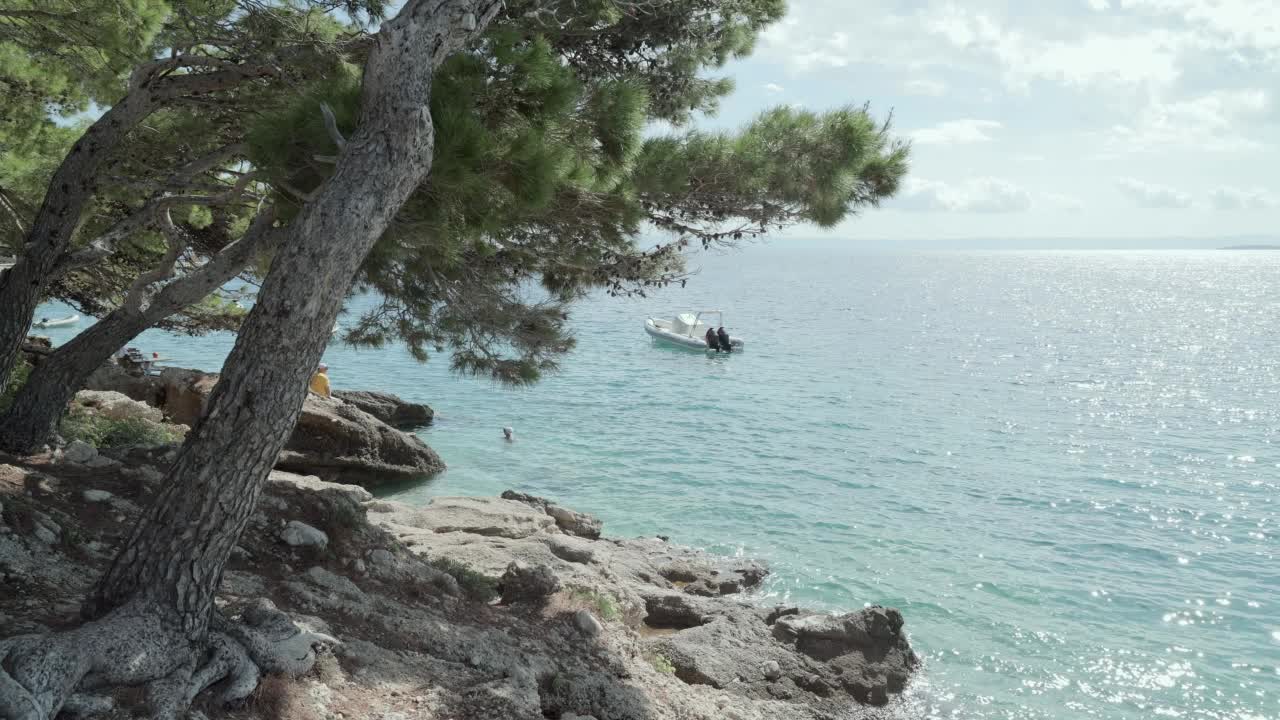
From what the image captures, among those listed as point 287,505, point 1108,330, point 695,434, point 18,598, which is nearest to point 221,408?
point 18,598

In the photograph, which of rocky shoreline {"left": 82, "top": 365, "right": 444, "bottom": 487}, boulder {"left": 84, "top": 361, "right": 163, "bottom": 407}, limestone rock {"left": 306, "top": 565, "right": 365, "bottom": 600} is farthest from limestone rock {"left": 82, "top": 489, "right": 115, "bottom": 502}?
boulder {"left": 84, "top": 361, "right": 163, "bottom": 407}

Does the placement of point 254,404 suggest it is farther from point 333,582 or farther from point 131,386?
point 131,386

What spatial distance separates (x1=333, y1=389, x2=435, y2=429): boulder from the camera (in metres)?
22.1

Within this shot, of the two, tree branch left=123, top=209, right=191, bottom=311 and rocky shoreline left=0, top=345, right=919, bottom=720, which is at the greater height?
tree branch left=123, top=209, right=191, bottom=311

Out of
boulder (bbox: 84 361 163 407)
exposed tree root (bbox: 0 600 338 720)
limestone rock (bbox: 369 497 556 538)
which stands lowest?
limestone rock (bbox: 369 497 556 538)

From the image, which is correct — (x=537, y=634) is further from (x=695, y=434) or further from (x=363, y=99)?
(x=695, y=434)

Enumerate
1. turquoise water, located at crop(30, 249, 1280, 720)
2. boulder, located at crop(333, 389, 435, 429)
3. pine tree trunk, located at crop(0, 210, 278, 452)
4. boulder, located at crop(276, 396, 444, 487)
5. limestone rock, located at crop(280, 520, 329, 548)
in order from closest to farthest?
1. limestone rock, located at crop(280, 520, 329, 548)
2. pine tree trunk, located at crop(0, 210, 278, 452)
3. turquoise water, located at crop(30, 249, 1280, 720)
4. boulder, located at crop(276, 396, 444, 487)
5. boulder, located at crop(333, 389, 435, 429)

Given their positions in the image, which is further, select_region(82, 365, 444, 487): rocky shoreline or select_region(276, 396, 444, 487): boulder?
select_region(276, 396, 444, 487): boulder

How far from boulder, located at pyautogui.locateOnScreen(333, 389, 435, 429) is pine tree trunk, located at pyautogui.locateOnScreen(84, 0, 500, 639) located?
1777 centimetres

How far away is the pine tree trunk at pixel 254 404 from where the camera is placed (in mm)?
4453

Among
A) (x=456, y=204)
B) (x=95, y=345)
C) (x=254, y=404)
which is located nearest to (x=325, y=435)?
(x=95, y=345)

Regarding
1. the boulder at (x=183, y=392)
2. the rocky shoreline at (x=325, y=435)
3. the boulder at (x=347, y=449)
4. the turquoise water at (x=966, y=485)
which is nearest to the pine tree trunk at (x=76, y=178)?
the rocky shoreline at (x=325, y=435)

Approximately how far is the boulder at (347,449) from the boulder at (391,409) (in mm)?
4582

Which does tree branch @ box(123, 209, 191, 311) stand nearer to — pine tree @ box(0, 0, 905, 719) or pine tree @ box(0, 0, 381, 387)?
pine tree @ box(0, 0, 381, 387)
